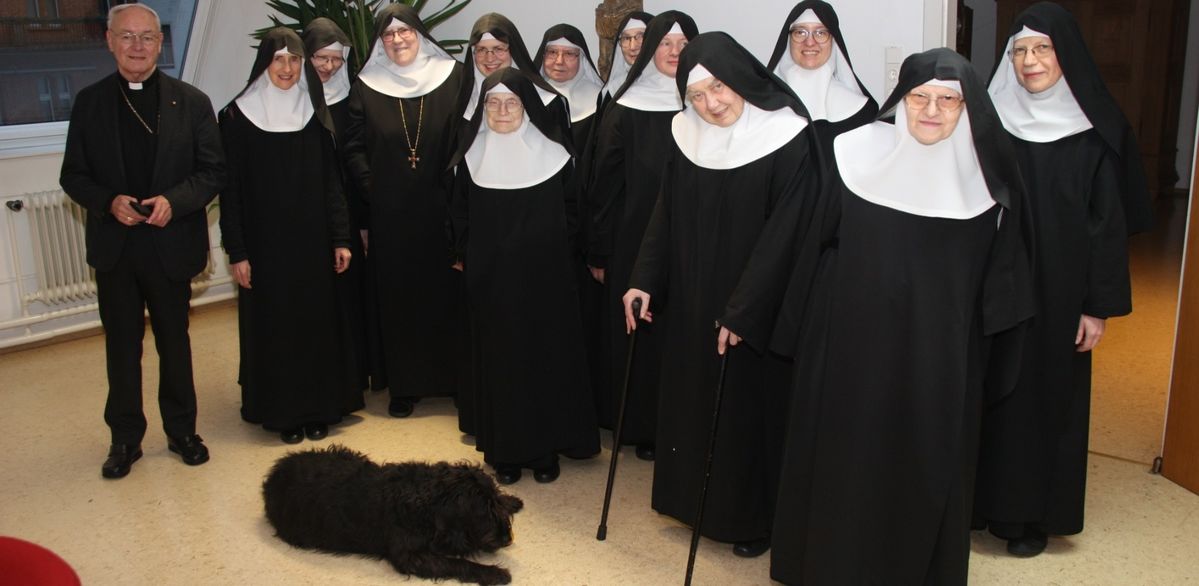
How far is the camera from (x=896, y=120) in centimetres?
277

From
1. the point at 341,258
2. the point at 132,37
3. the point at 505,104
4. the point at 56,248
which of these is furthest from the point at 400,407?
the point at 56,248

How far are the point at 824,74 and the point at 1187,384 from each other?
68.7 inches

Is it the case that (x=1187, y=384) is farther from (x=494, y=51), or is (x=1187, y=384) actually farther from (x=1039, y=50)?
(x=494, y=51)

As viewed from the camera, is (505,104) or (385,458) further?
(385,458)

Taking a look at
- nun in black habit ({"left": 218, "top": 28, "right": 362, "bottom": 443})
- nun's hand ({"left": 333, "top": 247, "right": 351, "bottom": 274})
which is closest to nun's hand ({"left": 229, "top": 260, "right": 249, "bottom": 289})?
nun in black habit ({"left": 218, "top": 28, "right": 362, "bottom": 443})

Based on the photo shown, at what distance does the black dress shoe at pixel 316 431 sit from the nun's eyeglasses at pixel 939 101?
9.56 feet

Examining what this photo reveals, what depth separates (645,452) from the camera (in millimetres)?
4258

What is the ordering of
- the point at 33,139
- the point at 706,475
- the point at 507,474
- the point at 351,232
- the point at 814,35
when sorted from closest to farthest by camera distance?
1. the point at 706,475
2. the point at 814,35
3. the point at 507,474
4. the point at 351,232
5. the point at 33,139

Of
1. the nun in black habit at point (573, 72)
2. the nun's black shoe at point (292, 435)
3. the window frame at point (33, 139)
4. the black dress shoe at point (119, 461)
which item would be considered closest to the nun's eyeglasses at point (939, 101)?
the nun in black habit at point (573, 72)

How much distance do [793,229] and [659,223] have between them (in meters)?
0.50

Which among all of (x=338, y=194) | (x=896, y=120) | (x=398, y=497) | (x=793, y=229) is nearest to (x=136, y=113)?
(x=338, y=194)

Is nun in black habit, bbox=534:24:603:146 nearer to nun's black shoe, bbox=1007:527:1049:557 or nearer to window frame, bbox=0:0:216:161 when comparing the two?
nun's black shoe, bbox=1007:527:1049:557

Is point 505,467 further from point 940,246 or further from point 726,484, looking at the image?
point 940,246

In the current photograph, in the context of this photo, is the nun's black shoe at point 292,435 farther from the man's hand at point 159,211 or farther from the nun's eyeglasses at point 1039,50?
the nun's eyeglasses at point 1039,50
